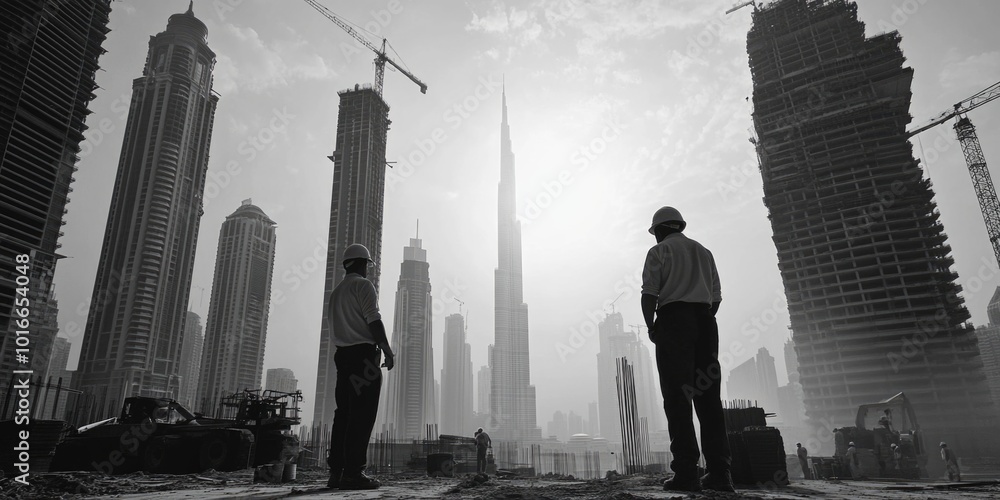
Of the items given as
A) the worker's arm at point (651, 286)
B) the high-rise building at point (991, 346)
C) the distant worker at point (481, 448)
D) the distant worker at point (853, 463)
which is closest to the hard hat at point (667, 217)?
the worker's arm at point (651, 286)

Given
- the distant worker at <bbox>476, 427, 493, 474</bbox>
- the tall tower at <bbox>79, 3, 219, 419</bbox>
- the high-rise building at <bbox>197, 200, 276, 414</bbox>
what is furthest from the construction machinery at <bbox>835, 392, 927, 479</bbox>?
the high-rise building at <bbox>197, 200, 276, 414</bbox>

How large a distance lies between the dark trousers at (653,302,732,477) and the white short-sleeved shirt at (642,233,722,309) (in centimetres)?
11

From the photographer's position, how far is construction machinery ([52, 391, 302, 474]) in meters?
11.4

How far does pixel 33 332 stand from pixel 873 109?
8618 cm

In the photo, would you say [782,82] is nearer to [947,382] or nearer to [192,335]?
[947,382]

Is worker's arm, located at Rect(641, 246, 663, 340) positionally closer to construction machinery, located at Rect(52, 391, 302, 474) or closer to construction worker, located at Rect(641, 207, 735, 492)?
construction worker, located at Rect(641, 207, 735, 492)

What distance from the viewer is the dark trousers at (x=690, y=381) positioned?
4.76 m

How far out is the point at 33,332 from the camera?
4309 cm

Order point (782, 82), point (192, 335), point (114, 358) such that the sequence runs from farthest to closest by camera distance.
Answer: point (192, 335), point (114, 358), point (782, 82)

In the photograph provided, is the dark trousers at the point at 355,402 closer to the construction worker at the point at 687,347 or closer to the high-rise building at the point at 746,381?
the construction worker at the point at 687,347

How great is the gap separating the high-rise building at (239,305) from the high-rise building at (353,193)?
104ft

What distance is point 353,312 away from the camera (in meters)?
5.75

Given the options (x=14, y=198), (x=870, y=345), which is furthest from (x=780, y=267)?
(x=14, y=198)

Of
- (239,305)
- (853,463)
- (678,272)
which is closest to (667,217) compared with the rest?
(678,272)
